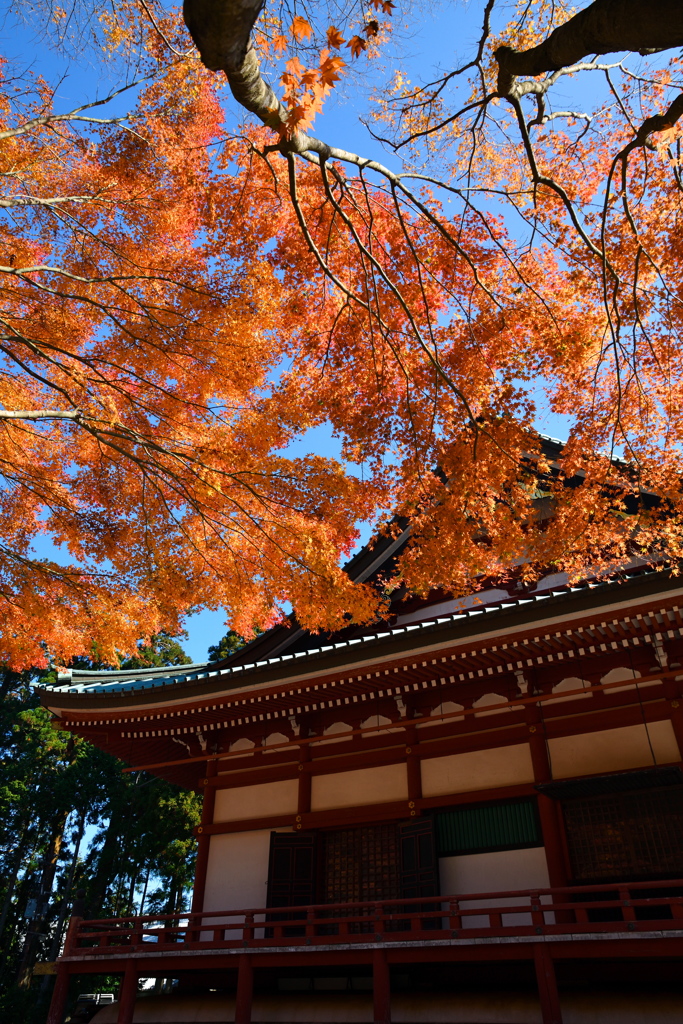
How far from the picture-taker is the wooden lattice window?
729cm

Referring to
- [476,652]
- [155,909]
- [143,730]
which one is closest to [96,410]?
[143,730]

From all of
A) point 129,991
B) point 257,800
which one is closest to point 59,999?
point 129,991

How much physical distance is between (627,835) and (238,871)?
5.58 meters

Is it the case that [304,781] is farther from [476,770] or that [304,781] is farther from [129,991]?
[129,991]

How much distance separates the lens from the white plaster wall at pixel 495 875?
787cm

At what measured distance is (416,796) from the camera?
8.91m

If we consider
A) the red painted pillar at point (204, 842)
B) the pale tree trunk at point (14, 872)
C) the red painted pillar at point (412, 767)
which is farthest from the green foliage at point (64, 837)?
the red painted pillar at point (412, 767)

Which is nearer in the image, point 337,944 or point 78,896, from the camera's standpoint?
point 337,944

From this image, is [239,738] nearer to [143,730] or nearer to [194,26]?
[143,730]

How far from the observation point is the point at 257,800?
10297mm

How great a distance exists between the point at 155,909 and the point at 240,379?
87.0 feet

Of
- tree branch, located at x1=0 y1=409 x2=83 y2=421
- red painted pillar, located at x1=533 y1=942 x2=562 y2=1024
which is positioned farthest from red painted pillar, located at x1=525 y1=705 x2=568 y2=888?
tree branch, located at x1=0 y1=409 x2=83 y2=421

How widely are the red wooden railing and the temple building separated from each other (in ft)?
0.11

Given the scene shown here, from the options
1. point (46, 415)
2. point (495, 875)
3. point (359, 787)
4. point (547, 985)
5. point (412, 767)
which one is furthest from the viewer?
point (359, 787)
